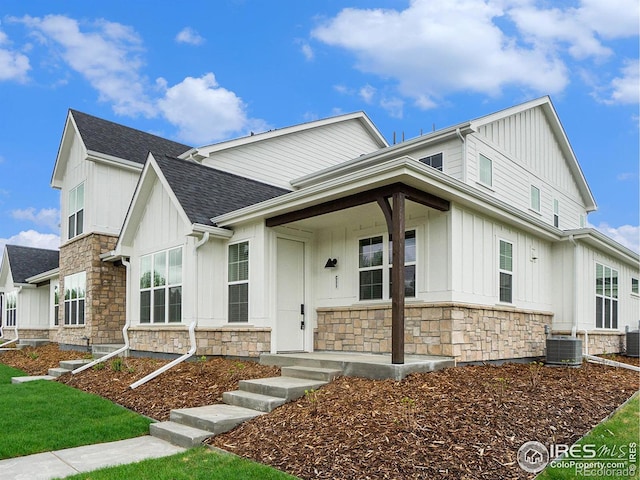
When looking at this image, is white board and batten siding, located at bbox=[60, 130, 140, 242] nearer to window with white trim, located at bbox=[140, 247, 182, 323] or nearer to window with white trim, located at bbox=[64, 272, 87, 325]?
window with white trim, located at bbox=[64, 272, 87, 325]

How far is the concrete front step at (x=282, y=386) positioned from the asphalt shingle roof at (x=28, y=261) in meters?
19.1

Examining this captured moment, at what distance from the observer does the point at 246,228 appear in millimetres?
9945

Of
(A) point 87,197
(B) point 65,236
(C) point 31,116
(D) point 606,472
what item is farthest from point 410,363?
(C) point 31,116

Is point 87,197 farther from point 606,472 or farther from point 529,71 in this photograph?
point 606,472

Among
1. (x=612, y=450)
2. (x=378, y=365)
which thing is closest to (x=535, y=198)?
(x=378, y=365)

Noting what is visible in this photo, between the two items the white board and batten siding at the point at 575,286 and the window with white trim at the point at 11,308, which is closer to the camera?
the white board and batten siding at the point at 575,286

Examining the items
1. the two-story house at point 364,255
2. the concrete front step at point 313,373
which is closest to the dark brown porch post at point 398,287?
the two-story house at point 364,255

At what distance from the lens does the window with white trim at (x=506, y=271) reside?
9.34 metres

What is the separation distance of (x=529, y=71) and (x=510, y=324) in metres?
7.95

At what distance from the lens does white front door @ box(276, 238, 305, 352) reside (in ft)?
31.6

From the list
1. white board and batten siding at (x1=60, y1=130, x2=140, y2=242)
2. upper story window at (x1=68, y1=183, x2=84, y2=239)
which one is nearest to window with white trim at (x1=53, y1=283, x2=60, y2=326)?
upper story window at (x1=68, y1=183, x2=84, y2=239)

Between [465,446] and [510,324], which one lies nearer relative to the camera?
[465,446]

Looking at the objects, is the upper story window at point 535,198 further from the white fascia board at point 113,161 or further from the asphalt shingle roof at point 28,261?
the asphalt shingle roof at point 28,261

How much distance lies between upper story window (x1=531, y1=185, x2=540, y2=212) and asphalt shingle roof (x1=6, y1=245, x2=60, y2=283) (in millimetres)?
20788
